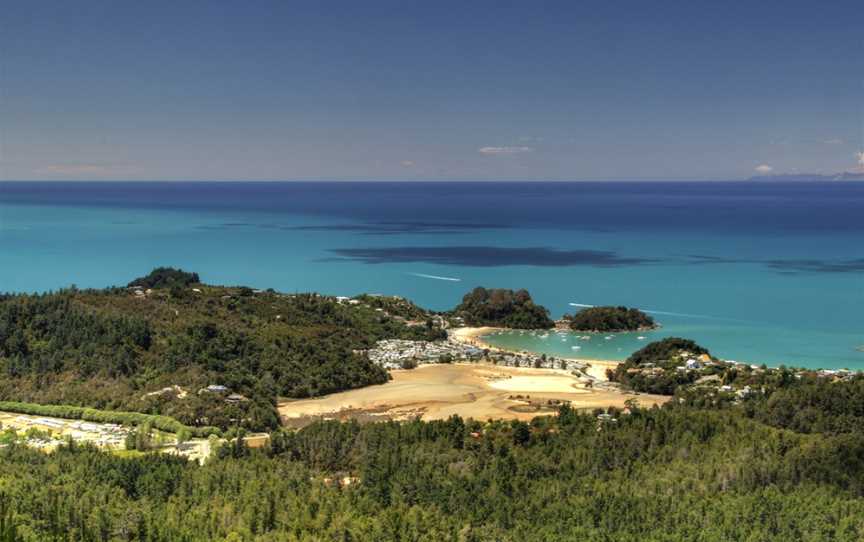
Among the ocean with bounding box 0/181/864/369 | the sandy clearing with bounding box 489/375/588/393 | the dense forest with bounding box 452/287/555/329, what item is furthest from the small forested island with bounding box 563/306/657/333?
the sandy clearing with bounding box 489/375/588/393

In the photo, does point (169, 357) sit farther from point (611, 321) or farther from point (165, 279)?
point (611, 321)

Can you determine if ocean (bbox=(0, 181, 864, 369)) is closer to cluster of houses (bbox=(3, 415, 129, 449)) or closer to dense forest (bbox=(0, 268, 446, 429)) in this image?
dense forest (bbox=(0, 268, 446, 429))

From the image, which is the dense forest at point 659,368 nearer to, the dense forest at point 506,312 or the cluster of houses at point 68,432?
the dense forest at point 506,312

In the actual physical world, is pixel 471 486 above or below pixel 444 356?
above

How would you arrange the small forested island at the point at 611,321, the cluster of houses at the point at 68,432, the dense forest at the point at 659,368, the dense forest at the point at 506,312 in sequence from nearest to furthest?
1. the cluster of houses at the point at 68,432
2. the dense forest at the point at 659,368
3. the small forested island at the point at 611,321
4. the dense forest at the point at 506,312

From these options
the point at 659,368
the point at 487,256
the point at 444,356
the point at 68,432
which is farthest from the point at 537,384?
the point at 487,256

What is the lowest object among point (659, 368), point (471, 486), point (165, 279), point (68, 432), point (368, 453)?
point (68, 432)

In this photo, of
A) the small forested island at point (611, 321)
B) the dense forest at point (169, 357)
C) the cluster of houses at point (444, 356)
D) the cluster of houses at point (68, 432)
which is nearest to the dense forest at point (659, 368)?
the cluster of houses at point (444, 356)
